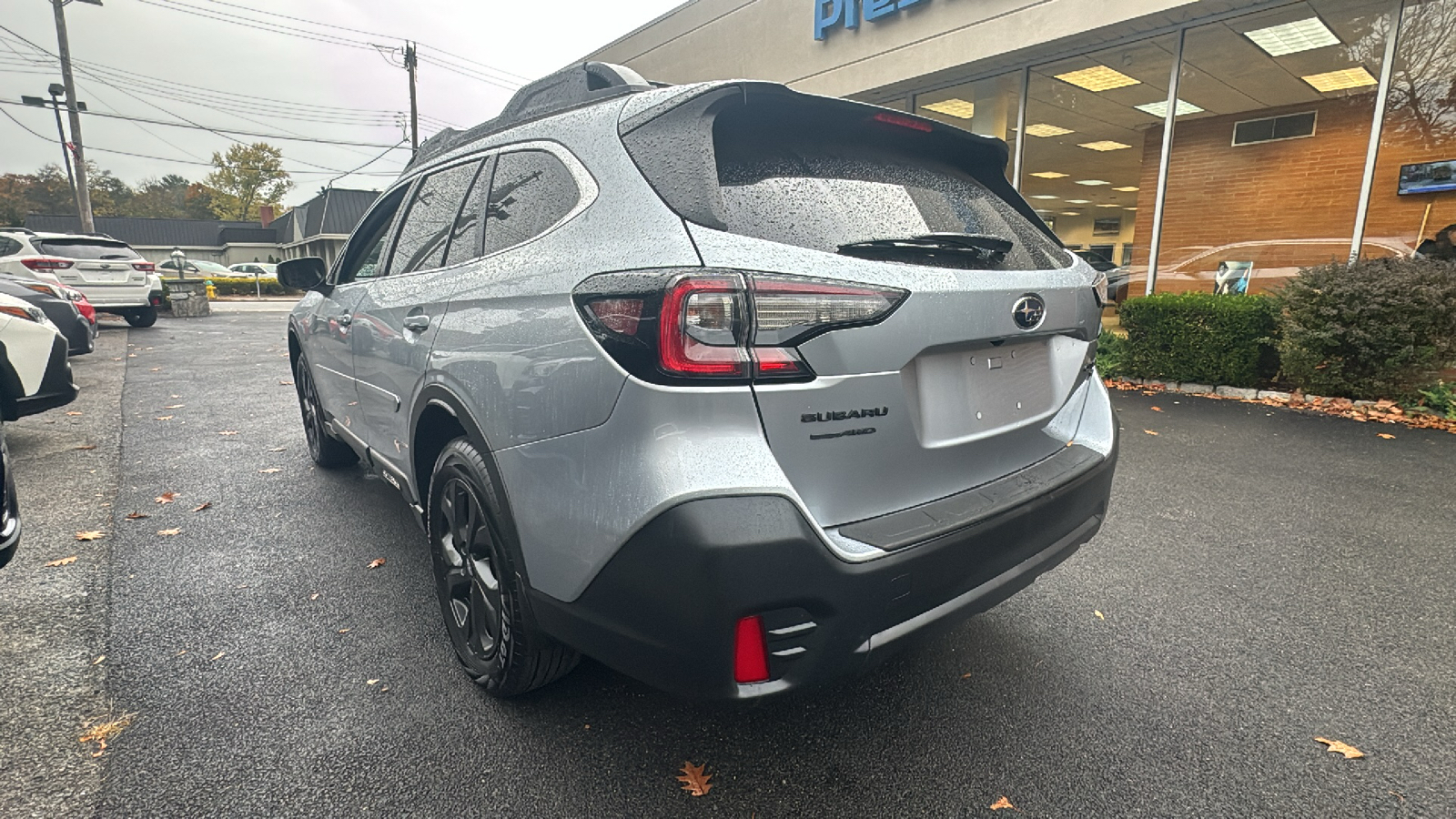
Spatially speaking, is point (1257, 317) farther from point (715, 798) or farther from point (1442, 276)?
point (715, 798)

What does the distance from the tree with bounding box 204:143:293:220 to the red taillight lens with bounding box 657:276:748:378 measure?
7073 centimetres

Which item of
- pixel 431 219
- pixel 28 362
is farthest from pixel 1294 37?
pixel 28 362

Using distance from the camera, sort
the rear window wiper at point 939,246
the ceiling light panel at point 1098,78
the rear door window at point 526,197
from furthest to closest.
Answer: the ceiling light panel at point 1098,78
the rear door window at point 526,197
the rear window wiper at point 939,246

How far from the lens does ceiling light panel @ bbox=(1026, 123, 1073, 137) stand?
35.0ft

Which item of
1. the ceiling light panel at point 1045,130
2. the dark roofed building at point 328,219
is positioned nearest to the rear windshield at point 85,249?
the ceiling light panel at point 1045,130

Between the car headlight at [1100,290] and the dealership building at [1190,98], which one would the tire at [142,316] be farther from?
the car headlight at [1100,290]

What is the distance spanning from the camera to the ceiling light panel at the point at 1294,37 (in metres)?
7.68

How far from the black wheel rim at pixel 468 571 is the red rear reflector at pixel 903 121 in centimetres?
154

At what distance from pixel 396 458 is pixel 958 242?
89.0 inches

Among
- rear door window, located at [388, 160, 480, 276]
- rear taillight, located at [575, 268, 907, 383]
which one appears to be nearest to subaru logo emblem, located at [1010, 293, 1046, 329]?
rear taillight, located at [575, 268, 907, 383]

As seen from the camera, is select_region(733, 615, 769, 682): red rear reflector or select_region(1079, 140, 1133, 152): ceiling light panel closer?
select_region(733, 615, 769, 682): red rear reflector

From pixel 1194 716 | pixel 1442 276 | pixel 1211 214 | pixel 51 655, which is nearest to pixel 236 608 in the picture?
pixel 51 655

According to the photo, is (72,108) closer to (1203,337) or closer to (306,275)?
(306,275)

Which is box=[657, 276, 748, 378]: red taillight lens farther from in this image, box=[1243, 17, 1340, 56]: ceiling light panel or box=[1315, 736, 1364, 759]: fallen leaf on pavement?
box=[1243, 17, 1340, 56]: ceiling light panel
